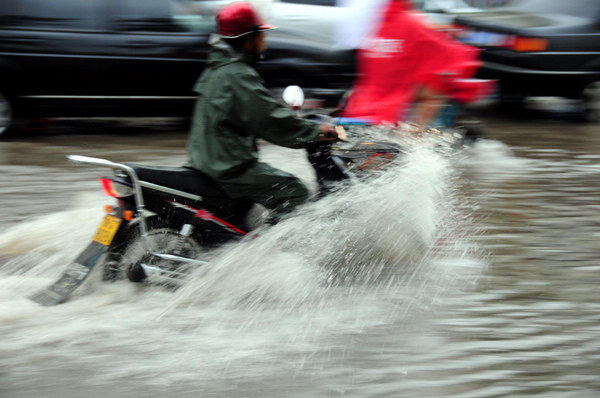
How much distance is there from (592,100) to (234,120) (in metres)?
7.19

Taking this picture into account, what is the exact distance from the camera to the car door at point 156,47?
30.8ft

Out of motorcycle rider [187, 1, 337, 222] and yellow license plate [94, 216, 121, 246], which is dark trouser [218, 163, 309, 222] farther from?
yellow license plate [94, 216, 121, 246]

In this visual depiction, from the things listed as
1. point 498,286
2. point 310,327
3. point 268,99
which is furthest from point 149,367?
point 498,286

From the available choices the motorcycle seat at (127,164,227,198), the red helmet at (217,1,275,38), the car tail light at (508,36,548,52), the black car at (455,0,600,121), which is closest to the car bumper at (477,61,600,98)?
the black car at (455,0,600,121)

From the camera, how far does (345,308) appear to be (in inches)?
183

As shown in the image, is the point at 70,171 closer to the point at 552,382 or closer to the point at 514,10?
the point at 552,382

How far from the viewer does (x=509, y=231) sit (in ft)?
19.8

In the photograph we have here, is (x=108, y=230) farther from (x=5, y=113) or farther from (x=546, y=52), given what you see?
(x=546, y=52)

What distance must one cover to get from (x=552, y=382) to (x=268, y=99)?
6.76 ft

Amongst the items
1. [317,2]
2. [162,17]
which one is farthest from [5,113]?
[317,2]

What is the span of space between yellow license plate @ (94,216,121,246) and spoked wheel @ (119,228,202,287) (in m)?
0.17

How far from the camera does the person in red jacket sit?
6.46 meters

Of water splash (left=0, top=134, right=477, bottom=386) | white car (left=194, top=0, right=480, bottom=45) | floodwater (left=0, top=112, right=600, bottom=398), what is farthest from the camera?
white car (left=194, top=0, right=480, bottom=45)

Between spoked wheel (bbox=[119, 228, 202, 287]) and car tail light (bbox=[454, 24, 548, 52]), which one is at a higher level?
car tail light (bbox=[454, 24, 548, 52])
